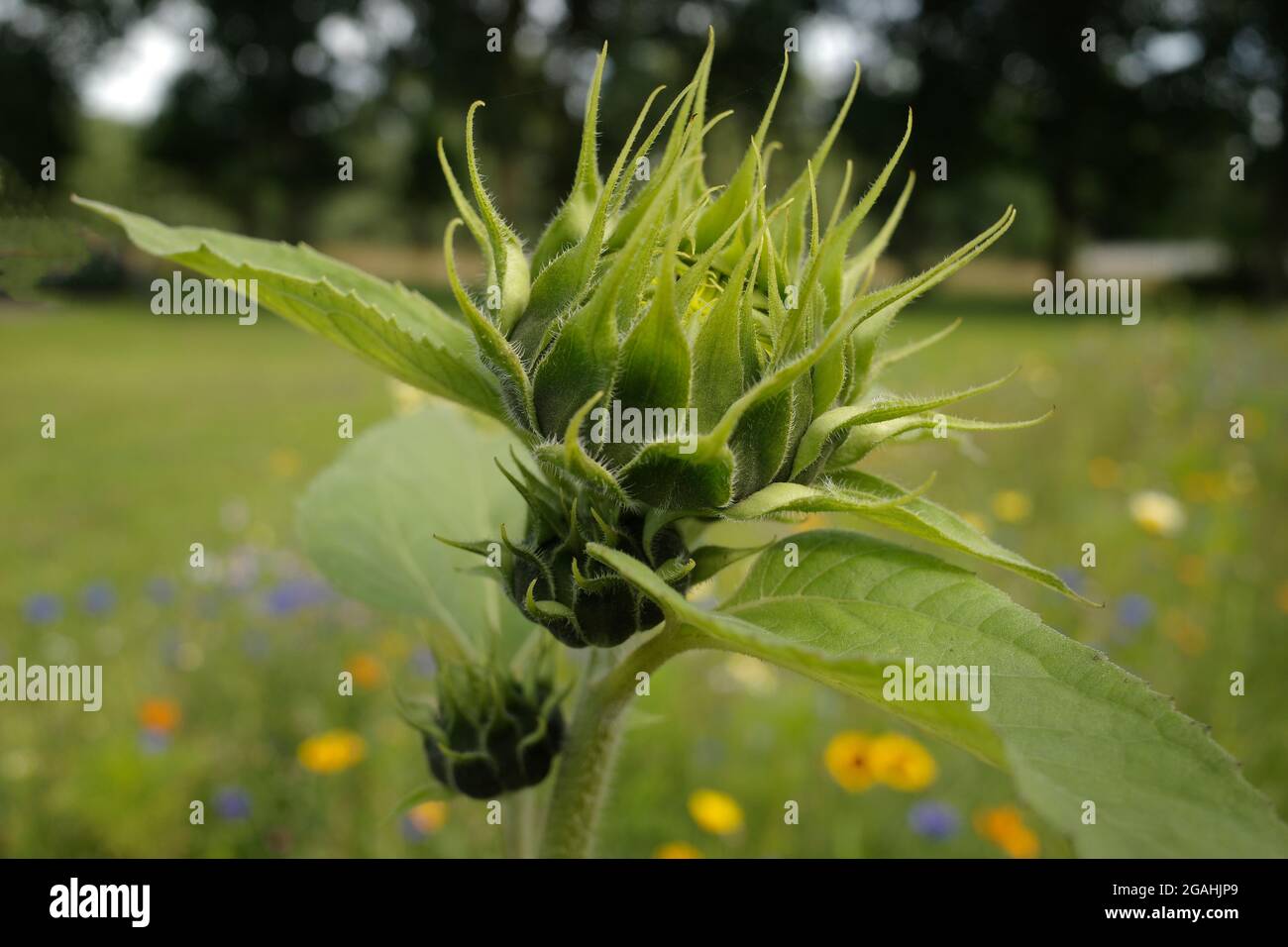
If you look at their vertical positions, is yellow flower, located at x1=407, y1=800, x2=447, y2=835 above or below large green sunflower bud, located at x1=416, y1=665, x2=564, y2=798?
below

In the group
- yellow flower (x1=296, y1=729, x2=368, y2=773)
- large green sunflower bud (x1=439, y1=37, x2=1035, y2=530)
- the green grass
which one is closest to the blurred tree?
the green grass

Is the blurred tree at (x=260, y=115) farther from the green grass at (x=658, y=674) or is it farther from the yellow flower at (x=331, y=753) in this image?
the yellow flower at (x=331, y=753)

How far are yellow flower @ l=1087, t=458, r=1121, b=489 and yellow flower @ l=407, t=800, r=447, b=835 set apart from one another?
3.60 meters

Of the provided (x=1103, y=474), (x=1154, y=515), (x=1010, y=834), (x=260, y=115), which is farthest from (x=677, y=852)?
(x=260, y=115)

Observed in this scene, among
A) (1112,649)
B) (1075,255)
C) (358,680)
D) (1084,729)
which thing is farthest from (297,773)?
(1075,255)

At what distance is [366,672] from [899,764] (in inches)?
68.3

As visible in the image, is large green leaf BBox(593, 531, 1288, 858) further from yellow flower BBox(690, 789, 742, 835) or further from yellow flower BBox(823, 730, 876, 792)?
yellow flower BBox(823, 730, 876, 792)

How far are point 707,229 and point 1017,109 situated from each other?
101ft

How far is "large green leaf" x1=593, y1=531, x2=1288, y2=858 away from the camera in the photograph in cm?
76

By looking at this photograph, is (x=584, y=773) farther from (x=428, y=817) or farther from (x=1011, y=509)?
(x=1011, y=509)

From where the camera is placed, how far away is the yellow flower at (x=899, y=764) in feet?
8.84

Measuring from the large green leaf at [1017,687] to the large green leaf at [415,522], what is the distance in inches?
20.6

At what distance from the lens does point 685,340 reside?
0.93m
